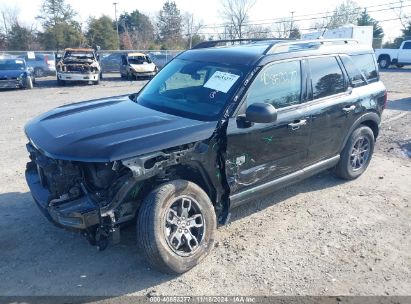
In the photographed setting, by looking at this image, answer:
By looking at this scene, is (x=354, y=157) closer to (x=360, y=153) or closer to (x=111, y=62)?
(x=360, y=153)

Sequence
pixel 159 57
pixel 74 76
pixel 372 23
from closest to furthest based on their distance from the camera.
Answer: pixel 74 76, pixel 159 57, pixel 372 23

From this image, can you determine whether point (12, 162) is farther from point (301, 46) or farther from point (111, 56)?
point (111, 56)

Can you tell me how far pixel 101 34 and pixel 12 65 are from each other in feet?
95.8

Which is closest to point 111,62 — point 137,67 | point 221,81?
point 137,67

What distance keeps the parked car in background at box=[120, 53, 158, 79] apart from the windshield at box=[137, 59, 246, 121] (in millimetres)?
17956

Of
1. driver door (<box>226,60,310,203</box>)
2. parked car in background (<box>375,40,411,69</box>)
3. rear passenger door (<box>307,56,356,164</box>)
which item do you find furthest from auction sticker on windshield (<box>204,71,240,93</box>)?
parked car in background (<box>375,40,411,69</box>)

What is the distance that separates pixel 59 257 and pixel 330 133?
11.1ft

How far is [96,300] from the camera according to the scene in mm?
3080

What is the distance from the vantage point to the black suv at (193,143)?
10.3ft

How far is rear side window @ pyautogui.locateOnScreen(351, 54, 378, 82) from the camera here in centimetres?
522

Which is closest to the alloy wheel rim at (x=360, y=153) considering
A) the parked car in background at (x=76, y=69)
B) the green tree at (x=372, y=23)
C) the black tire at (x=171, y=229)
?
the black tire at (x=171, y=229)

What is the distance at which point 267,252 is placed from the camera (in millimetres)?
3768

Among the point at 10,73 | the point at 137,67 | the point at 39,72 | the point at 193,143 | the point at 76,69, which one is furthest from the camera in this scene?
the point at 39,72

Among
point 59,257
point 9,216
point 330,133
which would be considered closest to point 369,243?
point 330,133
